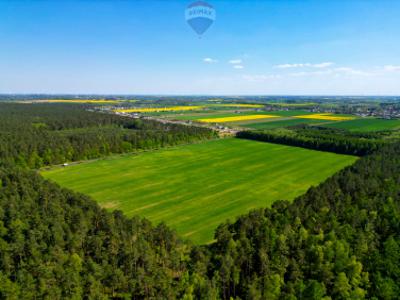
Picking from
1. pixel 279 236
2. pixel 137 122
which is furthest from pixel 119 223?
pixel 137 122

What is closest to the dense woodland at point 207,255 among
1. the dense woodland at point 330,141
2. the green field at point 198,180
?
the green field at point 198,180

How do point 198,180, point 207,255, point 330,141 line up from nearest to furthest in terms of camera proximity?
point 207,255
point 198,180
point 330,141

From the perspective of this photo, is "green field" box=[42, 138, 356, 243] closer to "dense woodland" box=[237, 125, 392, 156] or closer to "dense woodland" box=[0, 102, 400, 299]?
"dense woodland" box=[237, 125, 392, 156]

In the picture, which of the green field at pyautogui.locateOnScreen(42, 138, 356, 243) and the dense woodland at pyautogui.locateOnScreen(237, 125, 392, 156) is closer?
the green field at pyautogui.locateOnScreen(42, 138, 356, 243)

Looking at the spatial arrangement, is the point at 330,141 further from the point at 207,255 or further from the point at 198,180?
the point at 207,255

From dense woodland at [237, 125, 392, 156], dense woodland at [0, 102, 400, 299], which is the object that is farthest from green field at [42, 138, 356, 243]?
dense woodland at [0, 102, 400, 299]

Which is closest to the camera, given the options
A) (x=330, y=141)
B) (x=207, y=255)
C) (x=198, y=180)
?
(x=207, y=255)

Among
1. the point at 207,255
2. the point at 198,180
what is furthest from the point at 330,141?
the point at 207,255
